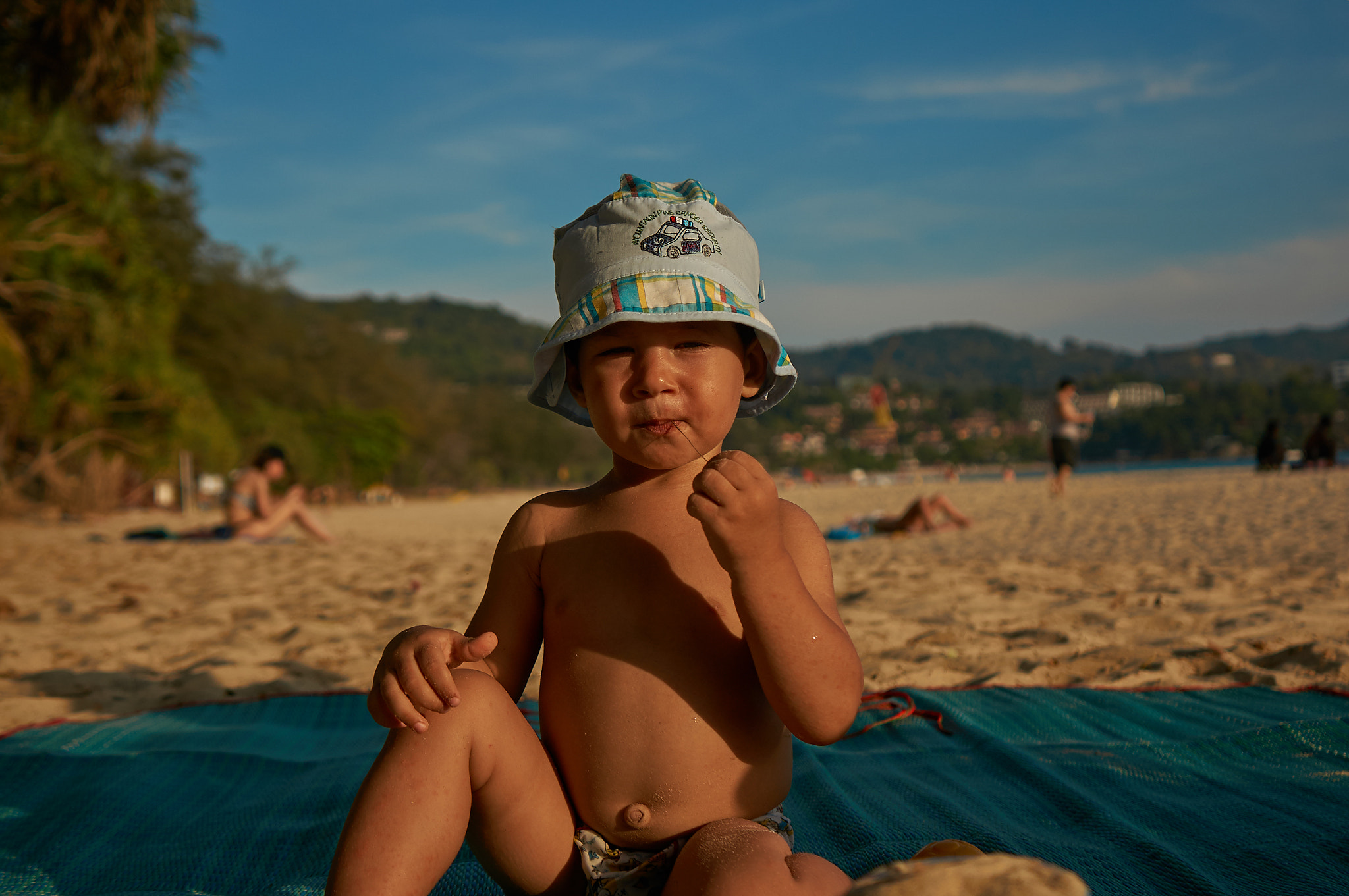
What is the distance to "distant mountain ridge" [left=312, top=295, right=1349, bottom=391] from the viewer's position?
111m

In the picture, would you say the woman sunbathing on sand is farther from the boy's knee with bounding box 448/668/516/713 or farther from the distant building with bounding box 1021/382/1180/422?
the distant building with bounding box 1021/382/1180/422

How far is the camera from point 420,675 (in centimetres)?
132

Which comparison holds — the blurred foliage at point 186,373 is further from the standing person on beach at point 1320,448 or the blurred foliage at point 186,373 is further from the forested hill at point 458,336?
the standing person on beach at point 1320,448

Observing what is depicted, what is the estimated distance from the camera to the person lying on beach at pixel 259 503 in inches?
378

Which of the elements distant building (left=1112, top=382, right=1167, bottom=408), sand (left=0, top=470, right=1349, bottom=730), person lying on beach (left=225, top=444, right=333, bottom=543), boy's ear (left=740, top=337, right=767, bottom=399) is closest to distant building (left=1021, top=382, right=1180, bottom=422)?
distant building (left=1112, top=382, right=1167, bottom=408)

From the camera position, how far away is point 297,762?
266 centimetres

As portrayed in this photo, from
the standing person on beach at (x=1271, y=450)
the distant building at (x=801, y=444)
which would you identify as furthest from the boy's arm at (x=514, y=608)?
the distant building at (x=801, y=444)

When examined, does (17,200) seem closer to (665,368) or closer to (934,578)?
(934,578)

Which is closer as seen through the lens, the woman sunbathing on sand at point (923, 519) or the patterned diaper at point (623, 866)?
the patterned diaper at point (623, 866)

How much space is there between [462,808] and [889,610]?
3.76 metres

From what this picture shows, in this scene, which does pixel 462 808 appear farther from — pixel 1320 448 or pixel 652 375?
pixel 1320 448

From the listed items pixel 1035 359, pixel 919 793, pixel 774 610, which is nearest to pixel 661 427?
pixel 774 610

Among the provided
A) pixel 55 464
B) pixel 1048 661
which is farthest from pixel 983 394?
pixel 1048 661

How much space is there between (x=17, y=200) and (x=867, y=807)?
13.2 m
